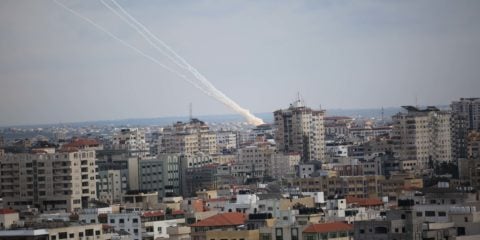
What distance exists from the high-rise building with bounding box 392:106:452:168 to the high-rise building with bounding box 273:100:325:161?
3.72 m

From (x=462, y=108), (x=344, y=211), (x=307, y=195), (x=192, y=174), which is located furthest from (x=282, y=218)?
(x=462, y=108)

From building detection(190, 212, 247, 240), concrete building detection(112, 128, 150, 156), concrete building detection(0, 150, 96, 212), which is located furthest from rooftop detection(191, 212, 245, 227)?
concrete building detection(112, 128, 150, 156)

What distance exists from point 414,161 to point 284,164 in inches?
200

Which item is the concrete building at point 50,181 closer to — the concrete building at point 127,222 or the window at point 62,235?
the concrete building at point 127,222

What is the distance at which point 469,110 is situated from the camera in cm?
9281

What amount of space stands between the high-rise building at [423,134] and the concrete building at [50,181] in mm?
23513

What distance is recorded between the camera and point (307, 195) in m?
51.7

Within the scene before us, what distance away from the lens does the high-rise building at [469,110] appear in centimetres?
8712

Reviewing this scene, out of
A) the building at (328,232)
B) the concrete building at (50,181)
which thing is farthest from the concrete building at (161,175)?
the building at (328,232)

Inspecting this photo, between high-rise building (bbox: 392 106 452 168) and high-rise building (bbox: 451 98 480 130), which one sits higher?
high-rise building (bbox: 451 98 480 130)

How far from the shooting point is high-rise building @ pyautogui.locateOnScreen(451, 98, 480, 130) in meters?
87.1

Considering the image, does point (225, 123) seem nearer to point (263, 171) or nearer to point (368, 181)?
point (263, 171)

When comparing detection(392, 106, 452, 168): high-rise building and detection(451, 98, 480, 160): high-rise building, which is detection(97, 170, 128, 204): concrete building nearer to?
detection(451, 98, 480, 160): high-rise building

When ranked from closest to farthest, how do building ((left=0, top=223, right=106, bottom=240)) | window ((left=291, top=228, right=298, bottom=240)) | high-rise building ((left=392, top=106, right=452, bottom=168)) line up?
building ((left=0, top=223, right=106, bottom=240))
window ((left=291, top=228, right=298, bottom=240))
high-rise building ((left=392, top=106, right=452, bottom=168))
